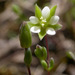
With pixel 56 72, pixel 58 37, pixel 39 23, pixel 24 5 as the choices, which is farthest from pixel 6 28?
pixel 39 23

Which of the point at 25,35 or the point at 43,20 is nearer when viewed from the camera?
the point at 25,35

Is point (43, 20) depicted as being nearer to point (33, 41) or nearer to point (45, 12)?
point (45, 12)

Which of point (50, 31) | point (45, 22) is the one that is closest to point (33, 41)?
point (45, 22)

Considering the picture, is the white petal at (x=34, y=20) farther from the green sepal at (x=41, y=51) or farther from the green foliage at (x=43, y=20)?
A: the green sepal at (x=41, y=51)

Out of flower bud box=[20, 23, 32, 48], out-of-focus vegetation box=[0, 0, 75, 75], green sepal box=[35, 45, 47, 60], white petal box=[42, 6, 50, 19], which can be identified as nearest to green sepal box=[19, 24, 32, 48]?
flower bud box=[20, 23, 32, 48]

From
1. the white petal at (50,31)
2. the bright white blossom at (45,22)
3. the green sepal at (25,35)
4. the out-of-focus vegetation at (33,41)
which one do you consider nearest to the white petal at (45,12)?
the bright white blossom at (45,22)

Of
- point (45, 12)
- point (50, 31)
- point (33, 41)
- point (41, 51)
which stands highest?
point (45, 12)

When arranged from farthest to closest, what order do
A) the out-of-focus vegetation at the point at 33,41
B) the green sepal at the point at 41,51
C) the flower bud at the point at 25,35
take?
the out-of-focus vegetation at the point at 33,41, the green sepal at the point at 41,51, the flower bud at the point at 25,35

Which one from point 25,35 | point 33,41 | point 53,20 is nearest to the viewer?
point 25,35

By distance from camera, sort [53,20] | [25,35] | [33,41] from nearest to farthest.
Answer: [25,35], [53,20], [33,41]
